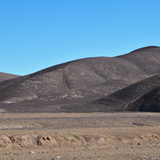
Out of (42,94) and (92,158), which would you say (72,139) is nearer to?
(92,158)

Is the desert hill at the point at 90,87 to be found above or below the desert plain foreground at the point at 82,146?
above

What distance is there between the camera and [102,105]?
79.1 meters

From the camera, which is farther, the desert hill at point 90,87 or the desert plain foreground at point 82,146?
the desert hill at point 90,87

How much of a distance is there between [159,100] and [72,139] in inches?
1861

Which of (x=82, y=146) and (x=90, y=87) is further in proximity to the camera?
(x=90, y=87)

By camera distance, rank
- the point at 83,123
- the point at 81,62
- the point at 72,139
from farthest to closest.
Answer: the point at 81,62, the point at 83,123, the point at 72,139

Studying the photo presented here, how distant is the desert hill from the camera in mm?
78625

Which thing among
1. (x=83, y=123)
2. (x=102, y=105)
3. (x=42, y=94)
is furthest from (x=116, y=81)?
(x=83, y=123)

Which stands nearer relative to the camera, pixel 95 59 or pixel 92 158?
pixel 92 158

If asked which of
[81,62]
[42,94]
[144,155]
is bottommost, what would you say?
[144,155]

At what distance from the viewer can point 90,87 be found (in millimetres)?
112125

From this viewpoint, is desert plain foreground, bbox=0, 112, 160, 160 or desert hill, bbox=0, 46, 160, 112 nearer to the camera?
desert plain foreground, bbox=0, 112, 160, 160

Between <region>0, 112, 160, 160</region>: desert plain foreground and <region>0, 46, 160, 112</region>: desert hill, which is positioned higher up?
<region>0, 46, 160, 112</region>: desert hill

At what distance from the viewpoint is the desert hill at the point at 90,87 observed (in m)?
78.6
